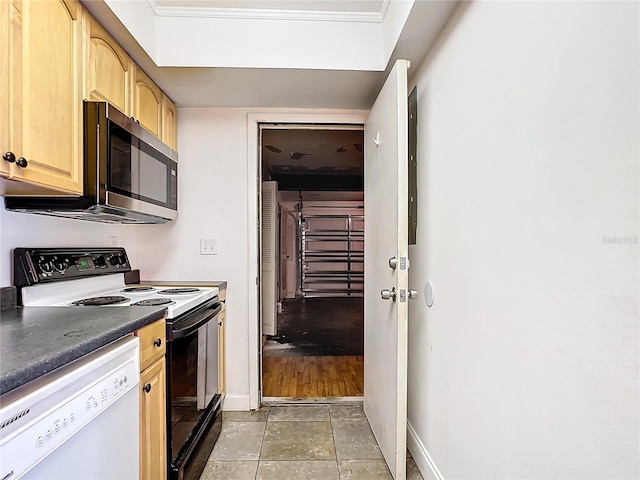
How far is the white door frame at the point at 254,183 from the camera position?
8.06ft

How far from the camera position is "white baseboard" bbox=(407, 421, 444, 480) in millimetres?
1595

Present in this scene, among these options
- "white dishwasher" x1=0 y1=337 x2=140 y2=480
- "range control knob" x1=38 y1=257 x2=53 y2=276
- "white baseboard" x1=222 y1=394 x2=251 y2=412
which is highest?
"range control knob" x1=38 y1=257 x2=53 y2=276

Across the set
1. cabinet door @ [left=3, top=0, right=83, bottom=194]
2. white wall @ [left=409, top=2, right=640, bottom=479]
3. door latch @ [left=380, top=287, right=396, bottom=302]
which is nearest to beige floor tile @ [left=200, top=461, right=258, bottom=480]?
white wall @ [left=409, top=2, right=640, bottom=479]

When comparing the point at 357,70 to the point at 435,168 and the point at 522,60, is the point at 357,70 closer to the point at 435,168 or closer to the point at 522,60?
the point at 435,168

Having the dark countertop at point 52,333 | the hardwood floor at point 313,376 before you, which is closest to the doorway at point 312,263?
the hardwood floor at point 313,376

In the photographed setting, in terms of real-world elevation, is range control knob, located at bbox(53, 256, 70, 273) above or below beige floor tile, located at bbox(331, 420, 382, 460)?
above

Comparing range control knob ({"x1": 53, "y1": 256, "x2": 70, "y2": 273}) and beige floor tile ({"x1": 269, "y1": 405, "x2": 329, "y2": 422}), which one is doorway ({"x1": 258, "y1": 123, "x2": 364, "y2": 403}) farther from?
range control knob ({"x1": 53, "y1": 256, "x2": 70, "y2": 273})

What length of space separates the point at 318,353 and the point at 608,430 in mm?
3199

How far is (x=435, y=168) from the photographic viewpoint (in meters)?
1.59

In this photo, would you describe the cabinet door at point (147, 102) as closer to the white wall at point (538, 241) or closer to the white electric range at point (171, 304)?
the white electric range at point (171, 304)

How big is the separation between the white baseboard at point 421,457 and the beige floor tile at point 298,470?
42 cm

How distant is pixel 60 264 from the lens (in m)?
1.61

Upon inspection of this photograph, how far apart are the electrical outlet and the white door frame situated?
9.1 inches

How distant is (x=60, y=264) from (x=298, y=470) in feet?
4.97
